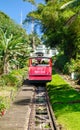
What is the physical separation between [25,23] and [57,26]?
33.5ft

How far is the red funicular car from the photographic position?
31562 millimetres

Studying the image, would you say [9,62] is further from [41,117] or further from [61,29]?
[41,117]

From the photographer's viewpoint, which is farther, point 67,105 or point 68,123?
point 67,105

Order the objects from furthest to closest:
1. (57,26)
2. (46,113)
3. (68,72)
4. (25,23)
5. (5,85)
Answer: (25,23) < (57,26) < (68,72) < (5,85) < (46,113)

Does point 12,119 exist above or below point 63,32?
below

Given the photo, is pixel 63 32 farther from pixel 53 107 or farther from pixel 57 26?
pixel 53 107

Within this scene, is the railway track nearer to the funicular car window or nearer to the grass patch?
the grass patch

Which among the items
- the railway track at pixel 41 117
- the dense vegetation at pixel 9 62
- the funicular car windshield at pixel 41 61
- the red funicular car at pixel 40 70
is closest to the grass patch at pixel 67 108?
the railway track at pixel 41 117

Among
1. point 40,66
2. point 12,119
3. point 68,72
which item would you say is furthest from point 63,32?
point 12,119

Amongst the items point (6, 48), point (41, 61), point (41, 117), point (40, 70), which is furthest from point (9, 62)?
point (41, 117)

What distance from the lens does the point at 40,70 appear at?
31656mm

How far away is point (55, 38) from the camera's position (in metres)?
46.0

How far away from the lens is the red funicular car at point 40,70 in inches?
1243

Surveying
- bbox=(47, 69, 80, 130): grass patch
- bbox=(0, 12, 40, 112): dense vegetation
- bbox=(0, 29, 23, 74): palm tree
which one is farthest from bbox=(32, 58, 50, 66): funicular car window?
bbox=(47, 69, 80, 130): grass patch
